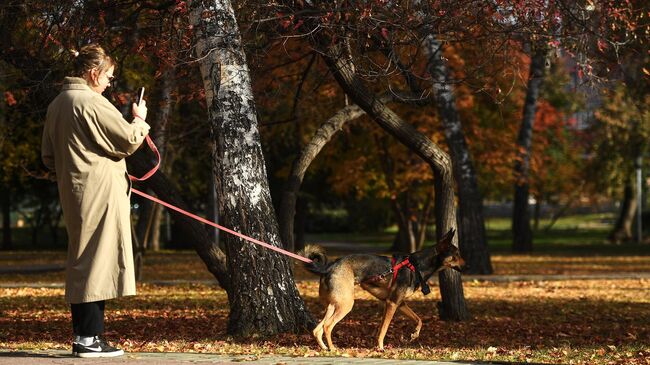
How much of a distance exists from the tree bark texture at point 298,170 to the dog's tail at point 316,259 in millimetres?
3018

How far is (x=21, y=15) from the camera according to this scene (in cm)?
1355

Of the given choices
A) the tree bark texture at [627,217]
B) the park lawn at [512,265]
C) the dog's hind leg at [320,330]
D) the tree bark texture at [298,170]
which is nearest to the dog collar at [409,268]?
the dog's hind leg at [320,330]

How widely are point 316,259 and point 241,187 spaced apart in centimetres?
131

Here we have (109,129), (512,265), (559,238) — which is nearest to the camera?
(109,129)

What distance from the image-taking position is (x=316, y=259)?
9.82 m

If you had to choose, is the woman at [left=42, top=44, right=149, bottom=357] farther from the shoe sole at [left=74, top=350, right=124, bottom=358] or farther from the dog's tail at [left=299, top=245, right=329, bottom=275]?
the dog's tail at [left=299, top=245, right=329, bottom=275]

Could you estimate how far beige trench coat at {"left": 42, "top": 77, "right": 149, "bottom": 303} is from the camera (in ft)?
25.9

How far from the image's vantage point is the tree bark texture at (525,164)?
1331 inches

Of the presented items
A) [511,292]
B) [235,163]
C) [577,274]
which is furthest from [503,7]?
[577,274]

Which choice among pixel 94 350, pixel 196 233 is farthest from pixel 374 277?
pixel 196 233

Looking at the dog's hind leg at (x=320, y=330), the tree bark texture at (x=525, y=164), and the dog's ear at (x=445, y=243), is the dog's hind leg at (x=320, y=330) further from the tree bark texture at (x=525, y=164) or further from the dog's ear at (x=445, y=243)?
the tree bark texture at (x=525, y=164)

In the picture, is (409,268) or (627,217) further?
(627,217)

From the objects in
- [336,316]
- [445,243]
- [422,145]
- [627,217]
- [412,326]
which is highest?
[422,145]

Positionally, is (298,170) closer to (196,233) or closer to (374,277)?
(196,233)
